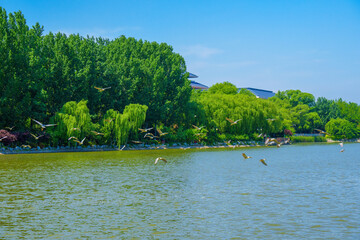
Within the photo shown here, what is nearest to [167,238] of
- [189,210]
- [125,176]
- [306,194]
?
[189,210]

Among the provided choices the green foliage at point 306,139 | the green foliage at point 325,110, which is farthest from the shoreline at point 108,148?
the green foliage at point 325,110

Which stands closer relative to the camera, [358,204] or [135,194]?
[358,204]

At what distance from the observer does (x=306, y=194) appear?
20406mm

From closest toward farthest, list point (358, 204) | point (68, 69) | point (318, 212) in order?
1. point (318, 212)
2. point (358, 204)
3. point (68, 69)

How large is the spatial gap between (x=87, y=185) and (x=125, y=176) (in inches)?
168

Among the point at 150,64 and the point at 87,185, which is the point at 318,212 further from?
the point at 150,64

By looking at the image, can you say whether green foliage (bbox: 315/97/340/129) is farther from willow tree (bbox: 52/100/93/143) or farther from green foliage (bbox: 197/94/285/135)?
willow tree (bbox: 52/100/93/143)

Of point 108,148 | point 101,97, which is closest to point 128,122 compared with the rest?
point 108,148

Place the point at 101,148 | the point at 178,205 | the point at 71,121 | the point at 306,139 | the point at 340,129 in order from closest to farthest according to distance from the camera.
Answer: the point at 178,205
the point at 71,121
the point at 101,148
the point at 306,139
the point at 340,129

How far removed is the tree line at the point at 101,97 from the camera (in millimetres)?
50750

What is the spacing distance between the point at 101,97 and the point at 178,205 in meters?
44.5

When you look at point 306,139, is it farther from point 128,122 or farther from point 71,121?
point 71,121

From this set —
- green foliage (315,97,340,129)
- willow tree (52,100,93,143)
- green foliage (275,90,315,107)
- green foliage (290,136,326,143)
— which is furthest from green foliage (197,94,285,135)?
green foliage (315,97,340,129)

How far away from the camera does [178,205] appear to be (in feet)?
58.4
